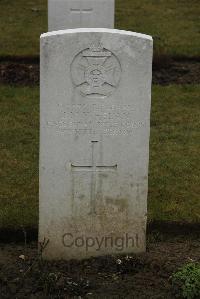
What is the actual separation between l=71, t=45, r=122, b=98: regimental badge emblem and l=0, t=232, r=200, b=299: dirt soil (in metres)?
1.31

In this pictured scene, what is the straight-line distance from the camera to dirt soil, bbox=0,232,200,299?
18.0ft

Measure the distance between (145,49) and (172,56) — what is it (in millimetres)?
7072

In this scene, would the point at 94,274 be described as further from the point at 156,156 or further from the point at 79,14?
the point at 79,14

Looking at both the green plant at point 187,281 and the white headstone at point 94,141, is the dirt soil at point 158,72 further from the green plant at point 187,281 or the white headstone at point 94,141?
the green plant at point 187,281

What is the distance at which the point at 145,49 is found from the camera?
569 centimetres

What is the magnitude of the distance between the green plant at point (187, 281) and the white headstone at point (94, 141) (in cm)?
59

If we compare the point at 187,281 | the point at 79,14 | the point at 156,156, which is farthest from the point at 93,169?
the point at 79,14

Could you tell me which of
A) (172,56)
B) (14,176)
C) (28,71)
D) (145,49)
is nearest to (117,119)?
(145,49)

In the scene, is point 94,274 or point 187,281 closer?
point 187,281

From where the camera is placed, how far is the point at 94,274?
583cm

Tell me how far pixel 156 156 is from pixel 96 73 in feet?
9.67

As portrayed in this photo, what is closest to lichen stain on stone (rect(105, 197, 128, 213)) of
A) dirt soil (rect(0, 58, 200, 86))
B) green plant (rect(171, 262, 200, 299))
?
green plant (rect(171, 262, 200, 299))

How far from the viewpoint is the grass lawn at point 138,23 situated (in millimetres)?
13125

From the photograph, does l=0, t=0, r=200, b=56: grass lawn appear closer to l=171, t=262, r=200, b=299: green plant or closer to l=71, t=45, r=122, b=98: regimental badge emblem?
l=71, t=45, r=122, b=98: regimental badge emblem
